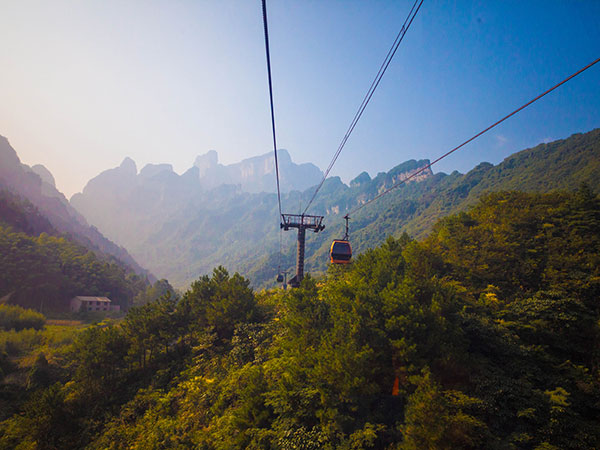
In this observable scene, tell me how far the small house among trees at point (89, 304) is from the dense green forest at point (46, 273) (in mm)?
2249

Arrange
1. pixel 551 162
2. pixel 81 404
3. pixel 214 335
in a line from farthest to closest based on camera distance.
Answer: pixel 551 162
pixel 214 335
pixel 81 404

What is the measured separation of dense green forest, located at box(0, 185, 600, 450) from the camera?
8.16 metres

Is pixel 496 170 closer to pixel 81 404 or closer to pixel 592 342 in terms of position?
pixel 592 342

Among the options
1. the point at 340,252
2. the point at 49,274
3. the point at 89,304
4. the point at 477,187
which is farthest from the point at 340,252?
the point at 477,187

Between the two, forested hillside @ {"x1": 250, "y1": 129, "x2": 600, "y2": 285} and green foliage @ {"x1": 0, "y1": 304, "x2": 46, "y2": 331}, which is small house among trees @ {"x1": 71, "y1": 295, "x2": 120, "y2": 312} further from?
forested hillside @ {"x1": 250, "y1": 129, "x2": 600, "y2": 285}

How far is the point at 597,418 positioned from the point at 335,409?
312 inches

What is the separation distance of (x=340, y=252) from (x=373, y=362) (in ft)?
31.2

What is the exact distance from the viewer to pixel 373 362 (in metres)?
9.55

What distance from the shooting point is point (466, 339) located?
10406mm

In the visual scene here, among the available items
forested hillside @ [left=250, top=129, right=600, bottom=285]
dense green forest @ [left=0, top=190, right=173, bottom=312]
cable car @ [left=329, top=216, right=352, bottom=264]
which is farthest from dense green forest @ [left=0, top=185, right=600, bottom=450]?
forested hillside @ [left=250, top=129, right=600, bottom=285]

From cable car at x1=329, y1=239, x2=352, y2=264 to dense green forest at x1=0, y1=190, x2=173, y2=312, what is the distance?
59577mm

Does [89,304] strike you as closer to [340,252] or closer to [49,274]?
[49,274]

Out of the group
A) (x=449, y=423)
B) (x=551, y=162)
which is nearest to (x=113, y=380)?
(x=449, y=423)

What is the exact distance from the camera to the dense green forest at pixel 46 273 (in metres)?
56.3
